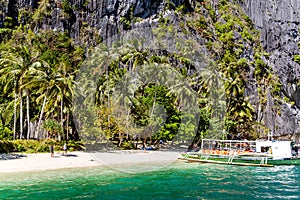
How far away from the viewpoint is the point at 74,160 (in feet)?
104

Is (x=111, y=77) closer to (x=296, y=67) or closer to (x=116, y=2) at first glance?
(x=116, y=2)

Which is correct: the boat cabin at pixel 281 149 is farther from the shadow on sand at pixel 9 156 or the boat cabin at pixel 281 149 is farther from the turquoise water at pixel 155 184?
the shadow on sand at pixel 9 156

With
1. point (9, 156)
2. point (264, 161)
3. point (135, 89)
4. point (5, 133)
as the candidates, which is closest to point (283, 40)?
point (135, 89)

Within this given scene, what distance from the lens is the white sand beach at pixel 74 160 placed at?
91.0 feet

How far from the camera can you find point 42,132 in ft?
144

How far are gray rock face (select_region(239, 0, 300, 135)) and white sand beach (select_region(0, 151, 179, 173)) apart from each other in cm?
3760

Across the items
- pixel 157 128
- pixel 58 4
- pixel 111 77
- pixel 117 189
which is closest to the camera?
pixel 117 189

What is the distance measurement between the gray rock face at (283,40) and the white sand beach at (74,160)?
37.6m

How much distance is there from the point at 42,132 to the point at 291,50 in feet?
189

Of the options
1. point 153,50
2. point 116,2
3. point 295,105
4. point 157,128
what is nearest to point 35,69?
point 157,128

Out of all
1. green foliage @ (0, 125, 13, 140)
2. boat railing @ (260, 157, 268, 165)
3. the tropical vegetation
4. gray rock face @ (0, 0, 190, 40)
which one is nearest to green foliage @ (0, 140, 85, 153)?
Answer: the tropical vegetation

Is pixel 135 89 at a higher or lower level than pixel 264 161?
higher

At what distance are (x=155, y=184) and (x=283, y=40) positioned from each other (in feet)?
217

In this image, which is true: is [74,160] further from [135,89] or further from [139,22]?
[139,22]
